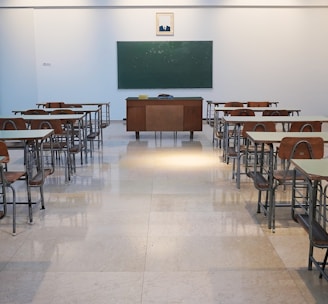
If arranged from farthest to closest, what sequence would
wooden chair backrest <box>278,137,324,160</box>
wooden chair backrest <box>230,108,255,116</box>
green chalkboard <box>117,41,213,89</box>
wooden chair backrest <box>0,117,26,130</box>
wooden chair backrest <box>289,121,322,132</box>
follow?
green chalkboard <box>117,41,213,89</box>, wooden chair backrest <box>230,108,255,116</box>, wooden chair backrest <box>0,117,26,130</box>, wooden chair backrest <box>289,121,322,132</box>, wooden chair backrest <box>278,137,324,160</box>

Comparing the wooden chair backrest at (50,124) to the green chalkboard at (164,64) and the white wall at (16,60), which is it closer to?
the green chalkboard at (164,64)

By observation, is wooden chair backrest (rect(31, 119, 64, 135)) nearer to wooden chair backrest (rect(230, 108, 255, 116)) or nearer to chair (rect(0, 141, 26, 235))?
chair (rect(0, 141, 26, 235))

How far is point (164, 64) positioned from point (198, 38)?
1.12 metres

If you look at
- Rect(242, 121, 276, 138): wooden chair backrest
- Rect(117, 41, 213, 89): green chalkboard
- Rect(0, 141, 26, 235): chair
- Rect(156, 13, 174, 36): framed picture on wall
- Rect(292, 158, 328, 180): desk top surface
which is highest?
Rect(156, 13, 174, 36): framed picture on wall

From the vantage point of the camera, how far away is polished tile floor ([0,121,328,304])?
288cm

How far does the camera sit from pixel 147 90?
483 inches

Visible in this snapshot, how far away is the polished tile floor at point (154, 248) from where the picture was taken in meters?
2.88

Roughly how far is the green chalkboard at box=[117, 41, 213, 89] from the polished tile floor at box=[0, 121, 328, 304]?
651 cm

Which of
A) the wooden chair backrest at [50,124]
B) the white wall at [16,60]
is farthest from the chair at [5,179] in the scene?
the white wall at [16,60]

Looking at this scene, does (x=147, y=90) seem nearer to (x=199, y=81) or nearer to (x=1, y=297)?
(x=199, y=81)

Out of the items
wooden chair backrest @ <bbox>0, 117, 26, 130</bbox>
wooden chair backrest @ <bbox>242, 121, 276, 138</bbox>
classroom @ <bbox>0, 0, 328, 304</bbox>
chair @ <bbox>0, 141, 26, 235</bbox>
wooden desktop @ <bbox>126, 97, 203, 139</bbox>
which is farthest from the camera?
wooden desktop @ <bbox>126, 97, 203, 139</bbox>

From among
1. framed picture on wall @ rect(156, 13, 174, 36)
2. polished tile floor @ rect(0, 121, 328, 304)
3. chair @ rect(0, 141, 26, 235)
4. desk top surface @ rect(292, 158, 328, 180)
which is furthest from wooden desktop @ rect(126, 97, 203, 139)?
desk top surface @ rect(292, 158, 328, 180)

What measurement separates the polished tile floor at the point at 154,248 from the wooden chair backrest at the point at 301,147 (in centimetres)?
68

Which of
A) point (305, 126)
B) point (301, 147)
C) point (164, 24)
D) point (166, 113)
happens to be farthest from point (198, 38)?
point (301, 147)
